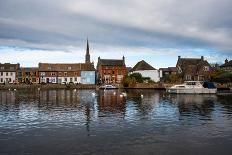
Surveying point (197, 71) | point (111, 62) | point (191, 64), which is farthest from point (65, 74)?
point (197, 71)

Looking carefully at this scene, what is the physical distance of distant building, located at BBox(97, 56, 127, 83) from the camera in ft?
512

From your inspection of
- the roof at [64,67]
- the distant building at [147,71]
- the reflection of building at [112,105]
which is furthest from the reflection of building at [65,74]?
the reflection of building at [112,105]

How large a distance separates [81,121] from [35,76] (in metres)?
121

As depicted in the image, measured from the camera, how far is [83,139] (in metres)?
25.7

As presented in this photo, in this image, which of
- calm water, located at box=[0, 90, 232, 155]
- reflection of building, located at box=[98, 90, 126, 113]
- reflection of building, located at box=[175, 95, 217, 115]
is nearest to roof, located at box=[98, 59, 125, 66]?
reflection of building, located at box=[98, 90, 126, 113]

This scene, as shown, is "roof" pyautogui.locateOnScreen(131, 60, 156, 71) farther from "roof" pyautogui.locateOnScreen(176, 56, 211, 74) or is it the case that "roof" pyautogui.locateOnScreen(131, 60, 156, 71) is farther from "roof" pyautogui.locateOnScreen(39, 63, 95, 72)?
"roof" pyautogui.locateOnScreen(39, 63, 95, 72)

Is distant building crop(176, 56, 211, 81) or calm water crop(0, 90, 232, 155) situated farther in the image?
distant building crop(176, 56, 211, 81)

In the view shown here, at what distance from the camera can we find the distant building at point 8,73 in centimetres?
15062

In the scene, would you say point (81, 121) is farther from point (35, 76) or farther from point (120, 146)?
point (35, 76)

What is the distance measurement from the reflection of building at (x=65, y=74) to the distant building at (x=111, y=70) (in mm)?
6958

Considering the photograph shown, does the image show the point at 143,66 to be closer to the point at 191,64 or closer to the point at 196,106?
the point at 191,64

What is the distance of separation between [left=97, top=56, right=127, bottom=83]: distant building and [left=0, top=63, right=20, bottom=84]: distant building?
137 feet

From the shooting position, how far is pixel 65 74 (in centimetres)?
15012

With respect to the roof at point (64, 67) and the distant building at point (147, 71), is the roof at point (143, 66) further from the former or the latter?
the roof at point (64, 67)
